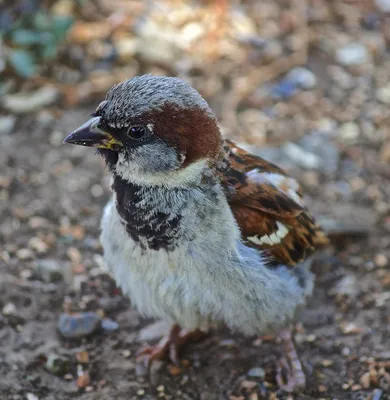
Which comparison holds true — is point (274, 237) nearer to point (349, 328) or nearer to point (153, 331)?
point (349, 328)

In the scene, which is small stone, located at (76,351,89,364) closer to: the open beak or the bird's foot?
the bird's foot

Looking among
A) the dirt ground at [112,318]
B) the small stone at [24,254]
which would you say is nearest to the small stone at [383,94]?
the dirt ground at [112,318]

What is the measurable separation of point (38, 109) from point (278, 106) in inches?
58.7

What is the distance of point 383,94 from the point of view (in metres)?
4.72

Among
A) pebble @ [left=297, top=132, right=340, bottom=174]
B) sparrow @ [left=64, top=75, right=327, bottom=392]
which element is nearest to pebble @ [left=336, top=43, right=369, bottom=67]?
pebble @ [left=297, top=132, right=340, bottom=174]

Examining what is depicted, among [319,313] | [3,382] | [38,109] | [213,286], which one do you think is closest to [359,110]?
[319,313]

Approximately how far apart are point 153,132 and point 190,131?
0.14 metres

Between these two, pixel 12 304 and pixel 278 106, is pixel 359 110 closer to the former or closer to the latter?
pixel 278 106

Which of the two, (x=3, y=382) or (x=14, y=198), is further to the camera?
(x=14, y=198)

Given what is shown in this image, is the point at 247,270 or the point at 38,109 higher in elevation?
the point at 38,109

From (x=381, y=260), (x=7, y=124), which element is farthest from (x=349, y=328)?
(x=7, y=124)

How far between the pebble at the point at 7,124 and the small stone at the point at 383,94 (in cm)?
231

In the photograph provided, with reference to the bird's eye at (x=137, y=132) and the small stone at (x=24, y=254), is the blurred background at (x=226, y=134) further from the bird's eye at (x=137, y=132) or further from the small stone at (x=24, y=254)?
the bird's eye at (x=137, y=132)

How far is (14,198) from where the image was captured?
12.6 feet
